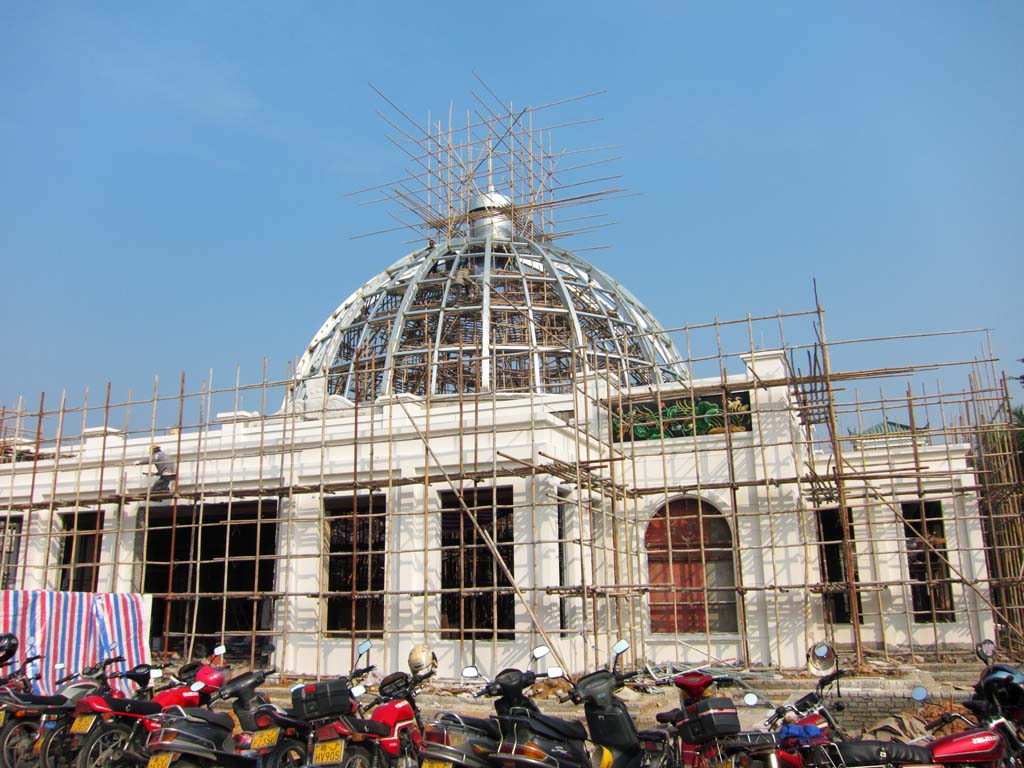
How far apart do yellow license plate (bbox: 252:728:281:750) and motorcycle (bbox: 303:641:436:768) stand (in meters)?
0.49

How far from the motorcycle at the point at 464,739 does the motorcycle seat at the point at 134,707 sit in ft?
9.15

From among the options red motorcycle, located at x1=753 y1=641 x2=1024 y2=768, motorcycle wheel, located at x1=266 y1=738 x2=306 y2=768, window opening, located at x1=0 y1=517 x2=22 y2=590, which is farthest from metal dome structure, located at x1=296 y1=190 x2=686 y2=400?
red motorcycle, located at x1=753 y1=641 x2=1024 y2=768

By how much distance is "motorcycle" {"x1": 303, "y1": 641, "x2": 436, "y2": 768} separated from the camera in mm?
8375

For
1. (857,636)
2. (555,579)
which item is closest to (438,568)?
(555,579)

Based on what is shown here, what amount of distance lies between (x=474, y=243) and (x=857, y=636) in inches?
Answer: 642

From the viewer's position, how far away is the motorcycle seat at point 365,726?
8.40m

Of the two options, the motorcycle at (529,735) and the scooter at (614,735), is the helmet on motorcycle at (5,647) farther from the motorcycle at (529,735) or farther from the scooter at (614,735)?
the scooter at (614,735)

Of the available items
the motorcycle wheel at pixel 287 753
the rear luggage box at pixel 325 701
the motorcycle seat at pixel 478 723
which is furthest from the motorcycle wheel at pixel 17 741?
the motorcycle seat at pixel 478 723

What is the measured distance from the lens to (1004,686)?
24.2 ft

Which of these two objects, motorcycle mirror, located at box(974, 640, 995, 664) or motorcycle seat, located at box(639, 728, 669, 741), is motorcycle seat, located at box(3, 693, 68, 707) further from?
motorcycle mirror, located at box(974, 640, 995, 664)

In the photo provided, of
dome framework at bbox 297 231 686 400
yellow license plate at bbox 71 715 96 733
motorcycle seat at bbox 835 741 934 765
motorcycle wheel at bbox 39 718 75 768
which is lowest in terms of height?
motorcycle wheel at bbox 39 718 75 768

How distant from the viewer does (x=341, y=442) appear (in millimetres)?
16750

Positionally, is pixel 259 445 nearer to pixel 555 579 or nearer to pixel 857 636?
pixel 555 579

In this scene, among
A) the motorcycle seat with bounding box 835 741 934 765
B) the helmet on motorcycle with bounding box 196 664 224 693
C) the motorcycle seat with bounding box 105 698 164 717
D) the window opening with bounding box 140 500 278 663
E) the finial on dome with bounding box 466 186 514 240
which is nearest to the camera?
the motorcycle seat with bounding box 835 741 934 765
